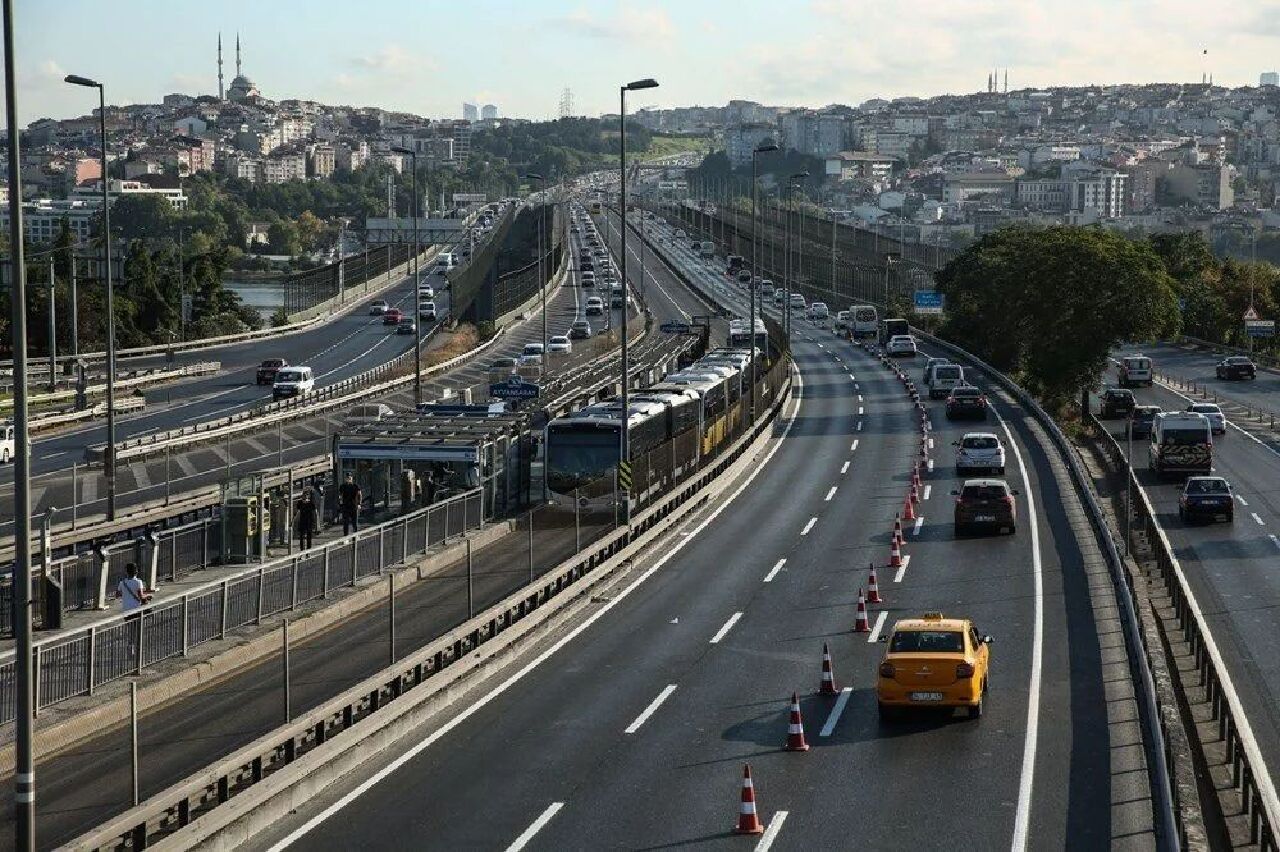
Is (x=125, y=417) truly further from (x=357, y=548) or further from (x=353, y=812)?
(x=353, y=812)

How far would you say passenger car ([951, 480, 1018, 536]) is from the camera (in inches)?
1716

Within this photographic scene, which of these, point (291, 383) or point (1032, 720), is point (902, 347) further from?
point (1032, 720)

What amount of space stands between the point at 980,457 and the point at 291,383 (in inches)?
1375

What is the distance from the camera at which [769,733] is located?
24734 millimetres

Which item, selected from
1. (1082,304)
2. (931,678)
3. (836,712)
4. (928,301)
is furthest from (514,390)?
(928,301)

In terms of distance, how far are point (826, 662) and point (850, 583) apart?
33.9 ft

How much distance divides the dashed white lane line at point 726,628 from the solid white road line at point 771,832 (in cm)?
1047

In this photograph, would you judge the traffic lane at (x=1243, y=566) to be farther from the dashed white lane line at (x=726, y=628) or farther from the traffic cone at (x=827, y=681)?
the dashed white lane line at (x=726, y=628)

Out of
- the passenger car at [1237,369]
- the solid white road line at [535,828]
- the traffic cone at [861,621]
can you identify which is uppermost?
the solid white road line at [535,828]

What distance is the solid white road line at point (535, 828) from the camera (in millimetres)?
19609

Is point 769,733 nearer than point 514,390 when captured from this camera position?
Yes

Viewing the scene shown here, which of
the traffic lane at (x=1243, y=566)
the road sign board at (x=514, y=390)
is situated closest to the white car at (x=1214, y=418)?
the traffic lane at (x=1243, y=566)

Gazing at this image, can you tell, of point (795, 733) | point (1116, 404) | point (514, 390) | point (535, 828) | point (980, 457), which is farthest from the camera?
point (1116, 404)

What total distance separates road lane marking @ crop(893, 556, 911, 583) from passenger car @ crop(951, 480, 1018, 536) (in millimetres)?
3406
